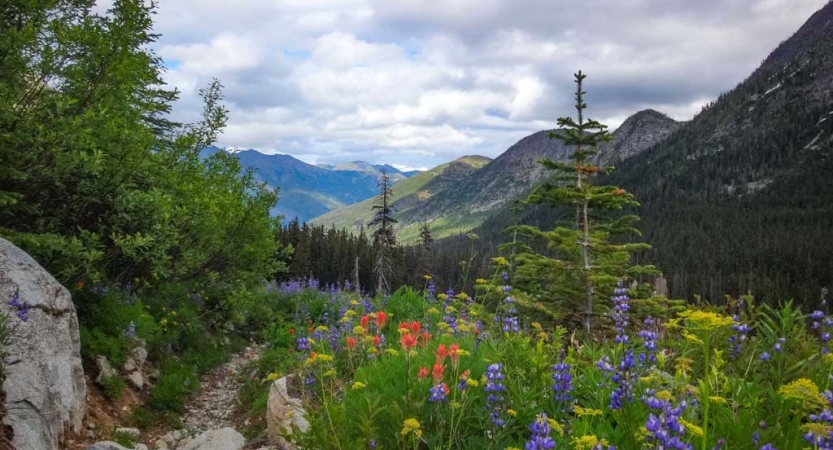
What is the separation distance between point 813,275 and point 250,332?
443 feet

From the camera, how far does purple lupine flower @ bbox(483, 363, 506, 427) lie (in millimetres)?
3301

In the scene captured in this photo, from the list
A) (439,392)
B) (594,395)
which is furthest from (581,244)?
(439,392)

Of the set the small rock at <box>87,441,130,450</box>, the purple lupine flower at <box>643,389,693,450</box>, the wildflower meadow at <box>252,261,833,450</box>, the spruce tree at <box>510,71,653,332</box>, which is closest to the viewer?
the purple lupine flower at <box>643,389,693,450</box>

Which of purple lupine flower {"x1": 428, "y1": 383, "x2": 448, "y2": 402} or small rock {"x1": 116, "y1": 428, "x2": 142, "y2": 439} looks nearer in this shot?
purple lupine flower {"x1": 428, "y1": 383, "x2": 448, "y2": 402}

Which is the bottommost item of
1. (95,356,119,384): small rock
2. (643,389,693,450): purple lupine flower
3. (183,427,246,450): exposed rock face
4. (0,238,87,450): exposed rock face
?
(183,427,246,450): exposed rock face

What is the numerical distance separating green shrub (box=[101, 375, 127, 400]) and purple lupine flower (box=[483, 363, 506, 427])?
8040 millimetres

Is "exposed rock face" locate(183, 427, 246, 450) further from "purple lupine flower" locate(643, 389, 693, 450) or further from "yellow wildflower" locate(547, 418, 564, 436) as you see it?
"purple lupine flower" locate(643, 389, 693, 450)

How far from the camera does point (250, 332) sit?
17.7 m

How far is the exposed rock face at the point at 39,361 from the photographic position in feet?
18.5

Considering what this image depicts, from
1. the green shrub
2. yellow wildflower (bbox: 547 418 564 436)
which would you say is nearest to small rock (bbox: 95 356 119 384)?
the green shrub

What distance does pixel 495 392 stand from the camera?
3.69 meters

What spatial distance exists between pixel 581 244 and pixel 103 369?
35.6 ft

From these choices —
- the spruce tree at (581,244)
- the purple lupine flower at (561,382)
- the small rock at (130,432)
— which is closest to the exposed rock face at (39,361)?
the small rock at (130,432)

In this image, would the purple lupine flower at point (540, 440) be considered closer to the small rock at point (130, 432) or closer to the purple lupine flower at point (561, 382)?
the purple lupine flower at point (561, 382)
